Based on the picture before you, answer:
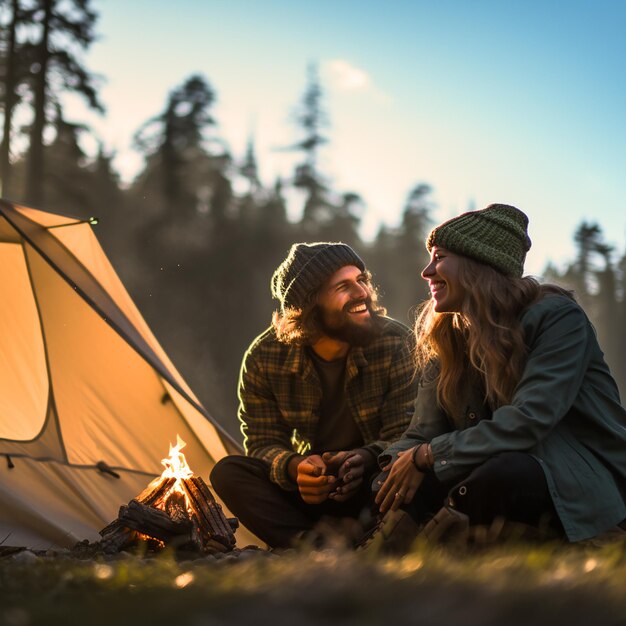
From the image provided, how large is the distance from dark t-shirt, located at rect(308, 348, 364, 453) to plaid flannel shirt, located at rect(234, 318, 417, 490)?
7cm

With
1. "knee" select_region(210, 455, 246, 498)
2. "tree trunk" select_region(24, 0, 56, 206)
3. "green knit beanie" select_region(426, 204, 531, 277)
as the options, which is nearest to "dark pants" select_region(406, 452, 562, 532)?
"green knit beanie" select_region(426, 204, 531, 277)

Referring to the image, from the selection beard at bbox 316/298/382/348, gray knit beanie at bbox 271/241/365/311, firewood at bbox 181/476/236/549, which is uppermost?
gray knit beanie at bbox 271/241/365/311

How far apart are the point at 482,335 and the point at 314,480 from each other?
3.45 ft

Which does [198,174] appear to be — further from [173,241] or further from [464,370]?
[464,370]

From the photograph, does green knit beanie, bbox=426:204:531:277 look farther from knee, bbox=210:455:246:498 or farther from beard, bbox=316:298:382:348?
knee, bbox=210:455:246:498

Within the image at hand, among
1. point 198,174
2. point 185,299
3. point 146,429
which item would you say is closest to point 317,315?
point 146,429

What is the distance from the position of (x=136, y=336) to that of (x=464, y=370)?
205 centimetres

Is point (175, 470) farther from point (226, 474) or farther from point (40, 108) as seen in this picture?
point (40, 108)

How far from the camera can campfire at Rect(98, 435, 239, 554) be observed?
3977 millimetres

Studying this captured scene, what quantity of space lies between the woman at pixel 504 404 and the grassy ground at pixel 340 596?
4.28ft

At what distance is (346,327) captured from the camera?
14.5 feet

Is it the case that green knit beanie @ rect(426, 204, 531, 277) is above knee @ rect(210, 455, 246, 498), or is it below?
above

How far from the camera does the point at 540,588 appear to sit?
1541mm

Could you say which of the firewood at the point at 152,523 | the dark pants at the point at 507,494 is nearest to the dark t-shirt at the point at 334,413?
the firewood at the point at 152,523
